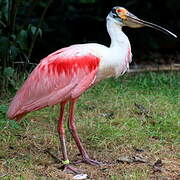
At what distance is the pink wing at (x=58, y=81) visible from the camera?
17.4ft

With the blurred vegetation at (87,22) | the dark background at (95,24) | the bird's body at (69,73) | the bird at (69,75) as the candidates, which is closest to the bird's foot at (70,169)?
the bird at (69,75)

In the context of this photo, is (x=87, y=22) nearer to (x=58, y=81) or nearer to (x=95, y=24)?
(x=95, y=24)

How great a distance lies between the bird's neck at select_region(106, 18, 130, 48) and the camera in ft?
18.0

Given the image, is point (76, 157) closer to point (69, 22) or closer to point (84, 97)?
A: point (84, 97)

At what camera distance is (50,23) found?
11.8 m

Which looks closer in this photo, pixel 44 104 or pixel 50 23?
pixel 44 104

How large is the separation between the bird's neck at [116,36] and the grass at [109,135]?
1.14 m

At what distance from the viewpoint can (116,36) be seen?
554cm

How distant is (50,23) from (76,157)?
6425 mm

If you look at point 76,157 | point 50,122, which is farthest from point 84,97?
point 76,157

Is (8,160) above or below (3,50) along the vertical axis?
below

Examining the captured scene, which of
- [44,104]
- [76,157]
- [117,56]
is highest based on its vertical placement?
[117,56]

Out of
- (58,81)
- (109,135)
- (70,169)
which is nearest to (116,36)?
(58,81)

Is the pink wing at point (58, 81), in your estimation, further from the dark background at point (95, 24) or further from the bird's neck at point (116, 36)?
the dark background at point (95, 24)
